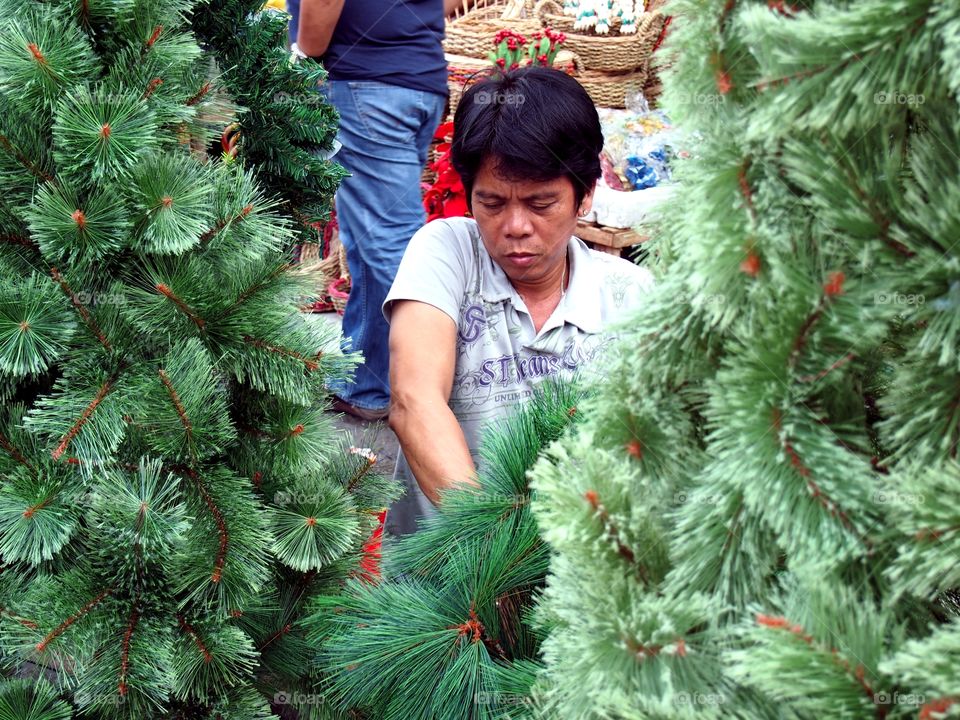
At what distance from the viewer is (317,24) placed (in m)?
2.82

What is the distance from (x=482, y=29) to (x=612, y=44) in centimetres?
71

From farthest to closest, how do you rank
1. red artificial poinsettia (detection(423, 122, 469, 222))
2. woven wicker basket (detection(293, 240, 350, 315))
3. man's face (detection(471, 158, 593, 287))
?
woven wicker basket (detection(293, 240, 350, 315)) → red artificial poinsettia (detection(423, 122, 469, 222)) → man's face (detection(471, 158, 593, 287))

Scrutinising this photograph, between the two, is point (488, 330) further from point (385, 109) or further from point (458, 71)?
point (458, 71)

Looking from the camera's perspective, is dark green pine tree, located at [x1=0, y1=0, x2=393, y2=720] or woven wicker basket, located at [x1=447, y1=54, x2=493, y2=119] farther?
woven wicker basket, located at [x1=447, y1=54, x2=493, y2=119]

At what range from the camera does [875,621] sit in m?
0.57

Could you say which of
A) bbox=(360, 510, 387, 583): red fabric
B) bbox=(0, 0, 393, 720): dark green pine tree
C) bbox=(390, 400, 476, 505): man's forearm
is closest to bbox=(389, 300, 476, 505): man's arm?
bbox=(390, 400, 476, 505): man's forearm

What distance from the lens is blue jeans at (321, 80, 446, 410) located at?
3.07 m

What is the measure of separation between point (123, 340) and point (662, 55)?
851 millimetres

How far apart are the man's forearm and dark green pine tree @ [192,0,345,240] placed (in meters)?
0.43

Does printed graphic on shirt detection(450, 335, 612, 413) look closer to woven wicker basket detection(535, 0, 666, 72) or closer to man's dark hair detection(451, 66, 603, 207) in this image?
man's dark hair detection(451, 66, 603, 207)

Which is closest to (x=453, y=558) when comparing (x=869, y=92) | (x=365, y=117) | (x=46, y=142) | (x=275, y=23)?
(x=869, y=92)

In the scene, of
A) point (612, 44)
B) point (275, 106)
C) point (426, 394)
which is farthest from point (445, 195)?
point (275, 106)

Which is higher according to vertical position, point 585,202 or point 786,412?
point 786,412

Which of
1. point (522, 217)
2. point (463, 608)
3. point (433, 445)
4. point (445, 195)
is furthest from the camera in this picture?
point (445, 195)
